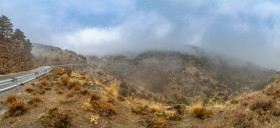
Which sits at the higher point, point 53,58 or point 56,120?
point 53,58

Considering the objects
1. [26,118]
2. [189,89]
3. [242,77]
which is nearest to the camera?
[26,118]

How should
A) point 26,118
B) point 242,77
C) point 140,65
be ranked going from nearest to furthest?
point 26,118 → point 242,77 → point 140,65

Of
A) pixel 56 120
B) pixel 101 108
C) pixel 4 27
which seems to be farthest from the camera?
pixel 4 27

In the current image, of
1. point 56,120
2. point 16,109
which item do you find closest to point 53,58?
point 16,109

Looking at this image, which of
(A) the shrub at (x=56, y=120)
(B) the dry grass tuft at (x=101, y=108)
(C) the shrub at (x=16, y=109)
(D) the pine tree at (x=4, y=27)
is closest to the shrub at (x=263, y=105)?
(B) the dry grass tuft at (x=101, y=108)

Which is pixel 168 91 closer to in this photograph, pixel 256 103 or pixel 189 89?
pixel 189 89

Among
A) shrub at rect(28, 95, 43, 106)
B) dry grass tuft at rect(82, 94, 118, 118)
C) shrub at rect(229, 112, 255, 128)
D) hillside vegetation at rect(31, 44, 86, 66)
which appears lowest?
dry grass tuft at rect(82, 94, 118, 118)

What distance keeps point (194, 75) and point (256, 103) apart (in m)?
115

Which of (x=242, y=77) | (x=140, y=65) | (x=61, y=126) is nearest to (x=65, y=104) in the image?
(x=61, y=126)

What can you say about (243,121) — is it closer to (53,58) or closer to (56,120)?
(56,120)

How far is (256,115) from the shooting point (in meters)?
4.38

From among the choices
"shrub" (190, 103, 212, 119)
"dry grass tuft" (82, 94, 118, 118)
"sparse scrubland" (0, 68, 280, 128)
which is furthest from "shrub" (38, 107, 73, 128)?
"shrub" (190, 103, 212, 119)

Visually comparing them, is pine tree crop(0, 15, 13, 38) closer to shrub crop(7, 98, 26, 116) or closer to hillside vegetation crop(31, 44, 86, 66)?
hillside vegetation crop(31, 44, 86, 66)

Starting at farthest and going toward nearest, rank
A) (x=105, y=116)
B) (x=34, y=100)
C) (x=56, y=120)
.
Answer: (x=34, y=100)
(x=105, y=116)
(x=56, y=120)
